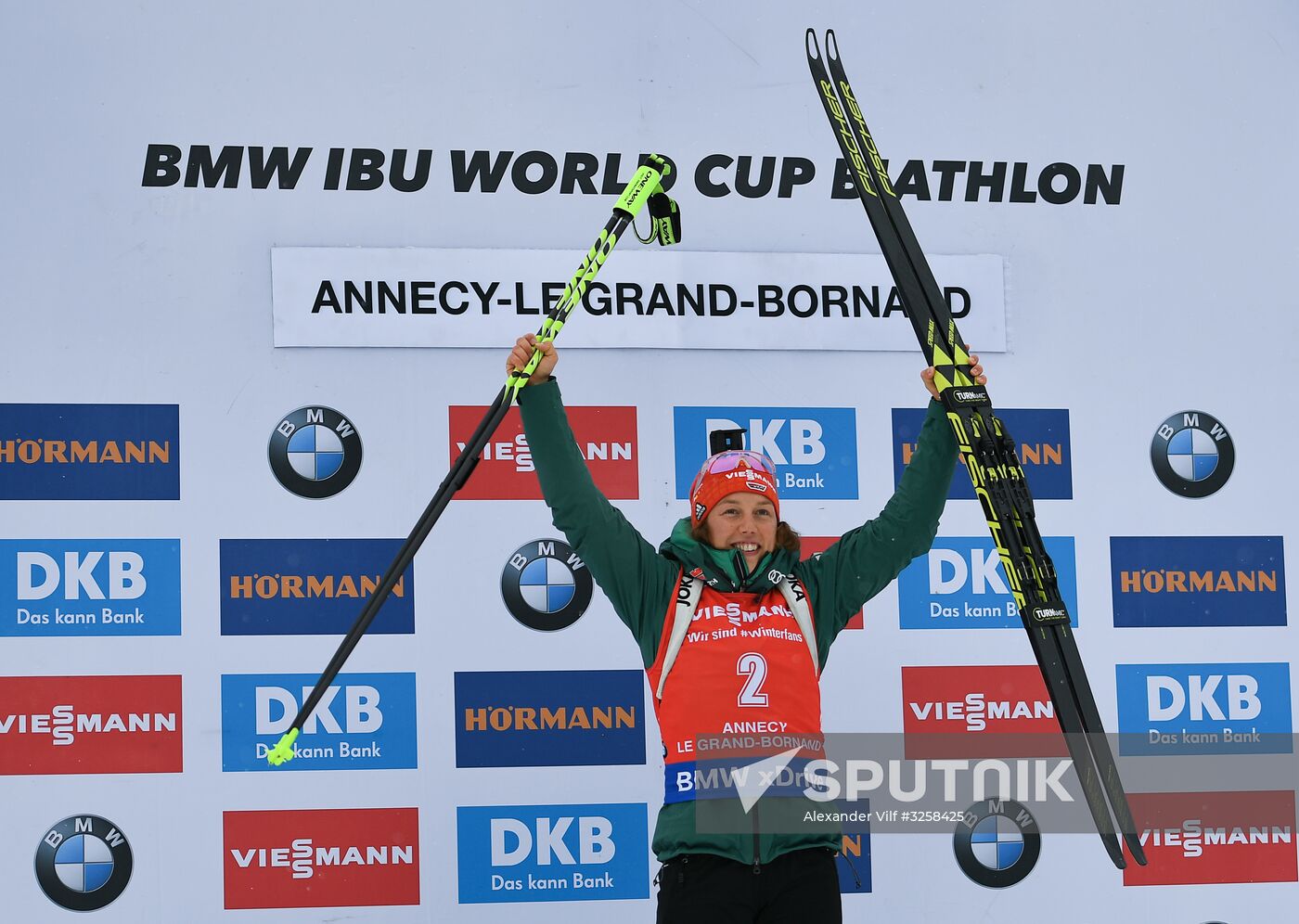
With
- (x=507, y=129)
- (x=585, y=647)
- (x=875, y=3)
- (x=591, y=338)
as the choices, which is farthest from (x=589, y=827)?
(x=875, y=3)

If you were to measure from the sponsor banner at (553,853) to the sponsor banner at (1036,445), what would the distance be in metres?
1.04

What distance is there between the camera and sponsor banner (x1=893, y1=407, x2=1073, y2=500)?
341 centimetres

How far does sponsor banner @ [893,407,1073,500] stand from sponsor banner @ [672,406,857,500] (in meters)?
0.13

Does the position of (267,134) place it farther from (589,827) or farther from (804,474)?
(589,827)

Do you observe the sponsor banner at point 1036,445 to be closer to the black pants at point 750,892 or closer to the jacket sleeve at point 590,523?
the jacket sleeve at point 590,523

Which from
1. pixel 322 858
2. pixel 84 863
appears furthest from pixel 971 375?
pixel 84 863

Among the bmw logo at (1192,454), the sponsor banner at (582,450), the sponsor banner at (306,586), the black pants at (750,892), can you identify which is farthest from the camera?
the bmw logo at (1192,454)

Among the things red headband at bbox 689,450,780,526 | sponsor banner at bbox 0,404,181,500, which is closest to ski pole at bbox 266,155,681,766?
red headband at bbox 689,450,780,526

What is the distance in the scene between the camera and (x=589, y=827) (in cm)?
323

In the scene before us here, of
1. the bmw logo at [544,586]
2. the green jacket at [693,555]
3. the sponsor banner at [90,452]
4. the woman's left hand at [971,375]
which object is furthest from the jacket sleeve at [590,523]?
the sponsor banner at [90,452]

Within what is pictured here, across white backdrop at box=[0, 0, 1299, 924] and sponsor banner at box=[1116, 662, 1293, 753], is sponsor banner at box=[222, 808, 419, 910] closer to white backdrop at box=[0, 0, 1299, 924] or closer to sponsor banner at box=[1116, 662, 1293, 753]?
white backdrop at box=[0, 0, 1299, 924]

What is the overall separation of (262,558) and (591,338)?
0.88 metres

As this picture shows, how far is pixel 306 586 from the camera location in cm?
318

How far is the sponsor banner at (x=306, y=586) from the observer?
3148mm
